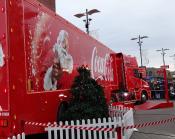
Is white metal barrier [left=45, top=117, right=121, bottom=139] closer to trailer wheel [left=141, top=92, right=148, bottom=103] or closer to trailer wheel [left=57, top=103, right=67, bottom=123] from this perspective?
trailer wheel [left=57, top=103, right=67, bottom=123]

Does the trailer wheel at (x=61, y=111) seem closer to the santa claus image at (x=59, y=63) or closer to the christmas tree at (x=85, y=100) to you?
the christmas tree at (x=85, y=100)

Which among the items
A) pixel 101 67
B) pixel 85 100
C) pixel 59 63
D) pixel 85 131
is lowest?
pixel 85 131

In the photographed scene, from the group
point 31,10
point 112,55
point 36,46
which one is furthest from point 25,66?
point 112,55

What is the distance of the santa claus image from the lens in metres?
10.1

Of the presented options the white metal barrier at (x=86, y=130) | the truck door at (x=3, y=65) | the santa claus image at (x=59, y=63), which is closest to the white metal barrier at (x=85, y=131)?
the white metal barrier at (x=86, y=130)

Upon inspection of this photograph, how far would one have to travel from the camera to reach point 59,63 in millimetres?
10906

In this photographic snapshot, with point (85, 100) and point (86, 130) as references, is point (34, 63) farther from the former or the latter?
point (85, 100)

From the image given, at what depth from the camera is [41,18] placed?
395 inches

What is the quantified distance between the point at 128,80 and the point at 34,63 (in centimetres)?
1557

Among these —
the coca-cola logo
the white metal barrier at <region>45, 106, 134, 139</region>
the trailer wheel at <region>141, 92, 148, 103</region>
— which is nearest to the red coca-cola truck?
the white metal barrier at <region>45, 106, 134, 139</region>

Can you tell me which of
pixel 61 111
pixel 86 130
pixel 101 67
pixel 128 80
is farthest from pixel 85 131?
pixel 128 80

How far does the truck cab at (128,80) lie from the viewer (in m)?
22.0

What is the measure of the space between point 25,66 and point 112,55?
11684 millimetres

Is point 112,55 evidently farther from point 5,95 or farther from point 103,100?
point 5,95
